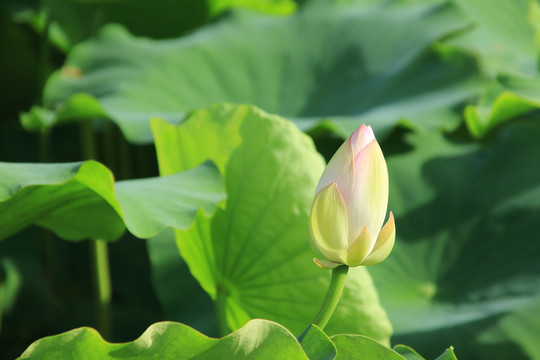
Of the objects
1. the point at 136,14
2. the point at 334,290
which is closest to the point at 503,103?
the point at 334,290

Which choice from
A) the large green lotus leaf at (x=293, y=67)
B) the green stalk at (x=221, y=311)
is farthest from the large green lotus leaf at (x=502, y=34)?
the green stalk at (x=221, y=311)

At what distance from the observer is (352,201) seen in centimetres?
52

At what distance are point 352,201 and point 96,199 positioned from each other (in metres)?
0.34

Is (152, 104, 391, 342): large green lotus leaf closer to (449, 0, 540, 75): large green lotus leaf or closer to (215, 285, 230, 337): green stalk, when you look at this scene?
(215, 285, 230, 337): green stalk

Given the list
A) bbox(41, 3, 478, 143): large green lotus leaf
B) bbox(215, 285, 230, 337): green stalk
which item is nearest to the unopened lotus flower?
bbox(215, 285, 230, 337): green stalk

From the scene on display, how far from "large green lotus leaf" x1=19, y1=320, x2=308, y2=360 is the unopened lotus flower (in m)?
0.08

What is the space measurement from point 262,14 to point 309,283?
1.01 m

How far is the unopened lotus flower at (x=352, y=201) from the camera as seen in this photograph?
20.5 inches

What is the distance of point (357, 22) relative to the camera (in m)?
1.59

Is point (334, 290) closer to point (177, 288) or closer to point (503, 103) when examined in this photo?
point (177, 288)

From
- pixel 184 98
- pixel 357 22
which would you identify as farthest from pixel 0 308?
pixel 357 22

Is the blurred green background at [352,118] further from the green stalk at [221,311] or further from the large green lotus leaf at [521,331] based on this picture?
the green stalk at [221,311]

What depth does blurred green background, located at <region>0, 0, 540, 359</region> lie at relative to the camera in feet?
3.59

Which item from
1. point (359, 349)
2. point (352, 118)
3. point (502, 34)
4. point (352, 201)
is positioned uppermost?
point (352, 201)
